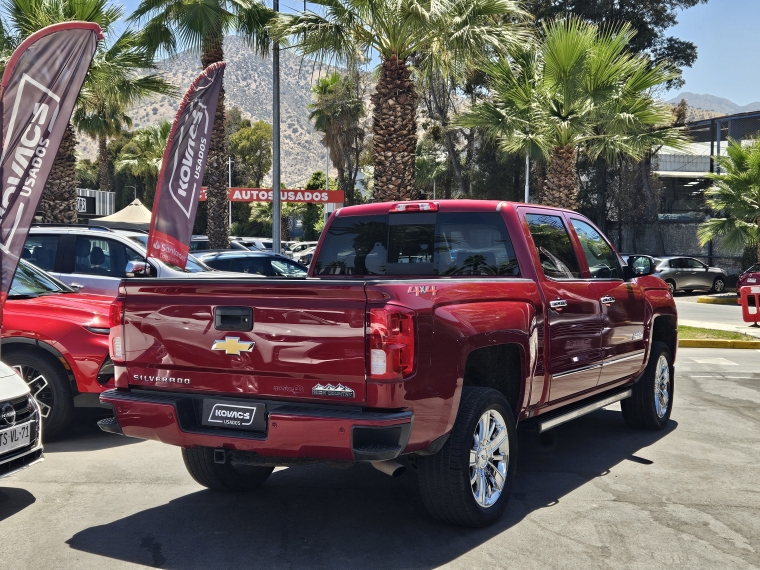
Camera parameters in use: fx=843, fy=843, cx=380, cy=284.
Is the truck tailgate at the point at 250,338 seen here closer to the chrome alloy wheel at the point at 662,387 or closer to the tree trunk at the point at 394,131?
the chrome alloy wheel at the point at 662,387

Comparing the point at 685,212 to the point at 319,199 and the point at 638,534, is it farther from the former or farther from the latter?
the point at 638,534

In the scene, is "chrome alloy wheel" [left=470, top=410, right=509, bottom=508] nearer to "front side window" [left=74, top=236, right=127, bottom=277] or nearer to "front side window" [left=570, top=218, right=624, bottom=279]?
"front side window" [left=570, top=218, right=624, bottom=279]

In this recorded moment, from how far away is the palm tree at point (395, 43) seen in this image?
1719 cm

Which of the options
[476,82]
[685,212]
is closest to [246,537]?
[685,212]

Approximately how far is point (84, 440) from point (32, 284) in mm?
1649

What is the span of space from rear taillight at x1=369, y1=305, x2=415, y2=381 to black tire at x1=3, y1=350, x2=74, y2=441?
398cm

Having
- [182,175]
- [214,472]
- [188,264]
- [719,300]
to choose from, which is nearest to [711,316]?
[719,300]

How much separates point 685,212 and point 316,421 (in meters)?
36.8

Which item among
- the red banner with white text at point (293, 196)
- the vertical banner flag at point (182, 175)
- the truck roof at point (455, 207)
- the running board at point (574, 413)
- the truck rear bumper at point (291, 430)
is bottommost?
the running board at point (574, 413)

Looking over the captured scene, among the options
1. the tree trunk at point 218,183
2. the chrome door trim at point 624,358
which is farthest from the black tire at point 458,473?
the tree trunk at point 218,183

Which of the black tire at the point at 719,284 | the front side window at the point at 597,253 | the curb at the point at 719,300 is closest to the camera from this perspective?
the front side window at the point at 597,253

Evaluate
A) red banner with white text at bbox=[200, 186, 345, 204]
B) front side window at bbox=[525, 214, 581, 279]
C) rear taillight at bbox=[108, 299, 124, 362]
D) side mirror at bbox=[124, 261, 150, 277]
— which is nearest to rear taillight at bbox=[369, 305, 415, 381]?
rear taillight at bbox=[108, 299, 124, 362]

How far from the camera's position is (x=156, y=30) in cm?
2208

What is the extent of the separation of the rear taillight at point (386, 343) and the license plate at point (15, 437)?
2.37 meters
